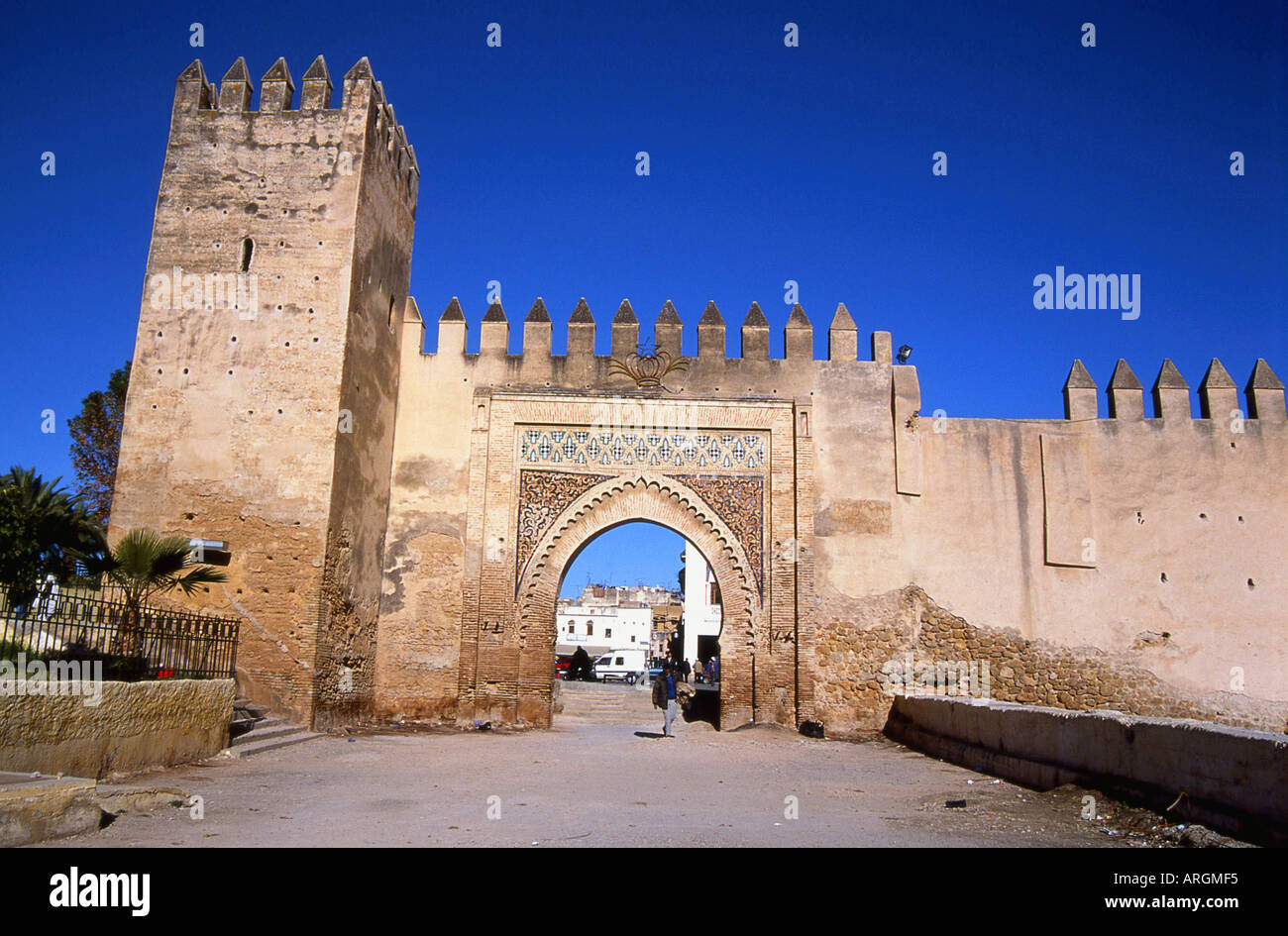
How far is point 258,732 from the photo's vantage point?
899 centimetres

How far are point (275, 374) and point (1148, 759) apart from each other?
947cm

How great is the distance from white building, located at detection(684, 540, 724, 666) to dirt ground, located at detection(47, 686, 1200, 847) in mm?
23180

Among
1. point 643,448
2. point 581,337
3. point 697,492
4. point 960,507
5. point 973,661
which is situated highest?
point 581,337

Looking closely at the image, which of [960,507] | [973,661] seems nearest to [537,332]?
[960,507]

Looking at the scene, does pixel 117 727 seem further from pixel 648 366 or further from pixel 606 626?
pixel 606 626

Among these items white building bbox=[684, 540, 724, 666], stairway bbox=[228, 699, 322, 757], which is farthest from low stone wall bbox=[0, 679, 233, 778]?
white building bbox=[684, 540, 724, 666]

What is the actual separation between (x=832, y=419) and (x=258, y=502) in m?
7.35

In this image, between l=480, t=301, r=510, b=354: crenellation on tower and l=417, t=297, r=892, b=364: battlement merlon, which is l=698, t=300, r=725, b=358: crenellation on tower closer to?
l=417, t=297, r=892, b=364: battlement merlon

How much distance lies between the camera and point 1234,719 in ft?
38.8

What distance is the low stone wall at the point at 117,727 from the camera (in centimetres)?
578

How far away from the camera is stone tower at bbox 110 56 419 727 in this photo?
1035 cm

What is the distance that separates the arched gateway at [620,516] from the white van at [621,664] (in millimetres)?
21866
